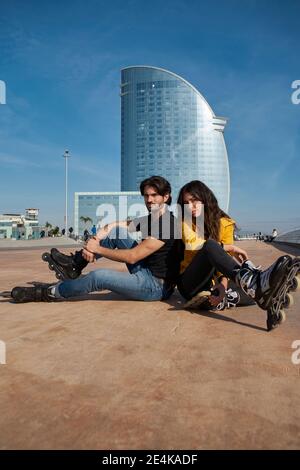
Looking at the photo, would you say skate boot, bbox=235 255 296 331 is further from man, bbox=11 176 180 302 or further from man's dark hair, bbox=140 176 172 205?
man's dark hair, bbox=140 176 172 205

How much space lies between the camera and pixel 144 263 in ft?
9.36

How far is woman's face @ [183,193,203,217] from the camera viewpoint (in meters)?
2.70

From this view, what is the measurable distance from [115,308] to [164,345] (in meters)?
1.08

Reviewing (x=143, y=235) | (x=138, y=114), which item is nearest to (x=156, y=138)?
(x=138, y=114)

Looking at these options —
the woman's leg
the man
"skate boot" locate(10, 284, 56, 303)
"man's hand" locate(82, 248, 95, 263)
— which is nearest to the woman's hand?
the woman's leg

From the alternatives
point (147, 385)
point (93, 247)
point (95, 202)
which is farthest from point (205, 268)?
point (95, 202)

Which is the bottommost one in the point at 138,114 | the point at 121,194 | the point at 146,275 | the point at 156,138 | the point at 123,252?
the point at 146,275

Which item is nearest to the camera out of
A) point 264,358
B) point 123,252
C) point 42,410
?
point 42,410

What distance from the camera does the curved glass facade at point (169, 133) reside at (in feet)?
306

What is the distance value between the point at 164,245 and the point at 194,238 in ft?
0.83

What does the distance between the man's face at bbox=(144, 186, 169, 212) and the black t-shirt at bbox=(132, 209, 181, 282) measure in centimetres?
9

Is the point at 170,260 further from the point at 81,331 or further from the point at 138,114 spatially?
the point at 138,114

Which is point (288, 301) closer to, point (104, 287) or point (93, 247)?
point (104, 287)

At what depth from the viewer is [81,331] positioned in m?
2.17
